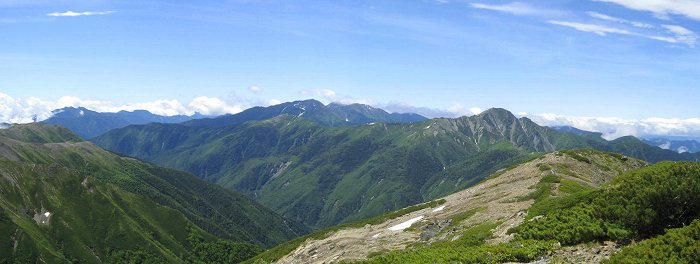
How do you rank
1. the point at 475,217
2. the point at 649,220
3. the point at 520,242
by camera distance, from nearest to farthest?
the point at 649,220 → the point at 520,242 → the point at 475,217

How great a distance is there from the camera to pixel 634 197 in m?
36.4

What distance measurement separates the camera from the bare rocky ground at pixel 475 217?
239ft

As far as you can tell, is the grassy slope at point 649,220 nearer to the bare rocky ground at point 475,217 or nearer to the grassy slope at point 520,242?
the bare rocky ground at point 475,217

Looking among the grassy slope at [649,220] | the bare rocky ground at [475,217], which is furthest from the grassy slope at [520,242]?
the grassy slope at [649,220]

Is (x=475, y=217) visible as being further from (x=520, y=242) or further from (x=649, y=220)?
(x=649, y=220)

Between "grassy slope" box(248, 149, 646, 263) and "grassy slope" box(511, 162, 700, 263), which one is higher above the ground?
"grassy slope" box(511, 162, 700, 263)

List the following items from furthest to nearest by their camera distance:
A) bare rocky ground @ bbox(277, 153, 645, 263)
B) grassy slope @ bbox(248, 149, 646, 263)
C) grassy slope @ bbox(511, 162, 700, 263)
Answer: bare rocky ground @ bbox(277, 153, 645, 263), grassy slope @ bbox(248, 149, 646, 263), grassy slope @ bbox(511, 162, 700, 263)

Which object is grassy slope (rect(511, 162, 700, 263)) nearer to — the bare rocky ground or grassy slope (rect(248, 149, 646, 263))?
the bare rocky ground

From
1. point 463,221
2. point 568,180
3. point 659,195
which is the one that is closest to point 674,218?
point 659,195

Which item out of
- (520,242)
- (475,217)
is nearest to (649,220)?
(520,242)

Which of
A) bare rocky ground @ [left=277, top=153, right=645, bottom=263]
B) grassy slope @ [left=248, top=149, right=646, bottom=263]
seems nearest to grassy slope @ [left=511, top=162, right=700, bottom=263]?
bare rocky ground @ [left=277, top=153, right=645, bottom=263]

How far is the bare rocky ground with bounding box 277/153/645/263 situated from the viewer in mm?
72812

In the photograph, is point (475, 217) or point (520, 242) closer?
point (520, 242)

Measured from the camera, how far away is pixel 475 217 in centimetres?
7988
